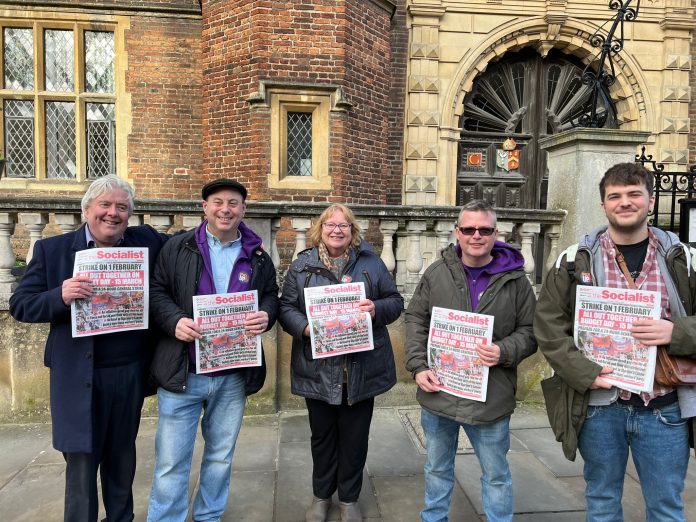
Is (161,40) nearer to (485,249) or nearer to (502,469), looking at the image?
(485,249)

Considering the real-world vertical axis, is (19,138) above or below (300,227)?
above

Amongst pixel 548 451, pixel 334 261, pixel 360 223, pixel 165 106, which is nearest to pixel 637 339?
pixel 334 261

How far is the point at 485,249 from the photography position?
2434 mm

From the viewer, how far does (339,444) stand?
2.92m

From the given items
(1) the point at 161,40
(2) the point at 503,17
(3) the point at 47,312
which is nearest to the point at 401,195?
(2) the point at 503,17

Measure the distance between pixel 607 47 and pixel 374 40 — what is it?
3.65 metres

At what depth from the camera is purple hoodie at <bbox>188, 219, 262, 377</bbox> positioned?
258 centimetres

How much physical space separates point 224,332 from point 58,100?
292 inches

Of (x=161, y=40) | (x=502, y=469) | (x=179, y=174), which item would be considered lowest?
(x=502, y=469)

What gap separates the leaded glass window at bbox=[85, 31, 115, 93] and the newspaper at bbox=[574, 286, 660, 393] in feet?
27.0

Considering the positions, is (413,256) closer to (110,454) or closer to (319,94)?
(110,454)

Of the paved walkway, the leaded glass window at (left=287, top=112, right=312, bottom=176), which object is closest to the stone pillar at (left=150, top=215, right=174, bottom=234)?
the paved walkway

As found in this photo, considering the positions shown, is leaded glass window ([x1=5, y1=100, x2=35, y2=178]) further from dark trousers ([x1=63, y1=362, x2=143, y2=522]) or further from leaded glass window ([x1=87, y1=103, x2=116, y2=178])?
dark trousers ([x1=63, y1=362, x2=143, y2=522])

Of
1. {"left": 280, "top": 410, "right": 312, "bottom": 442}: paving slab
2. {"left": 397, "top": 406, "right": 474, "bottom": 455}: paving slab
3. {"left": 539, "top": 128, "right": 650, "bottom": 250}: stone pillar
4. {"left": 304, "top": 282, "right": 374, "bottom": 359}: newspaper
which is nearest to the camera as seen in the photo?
{"left": 304, "top": 282, "right": 374, "bottom": 359}: newspaper
